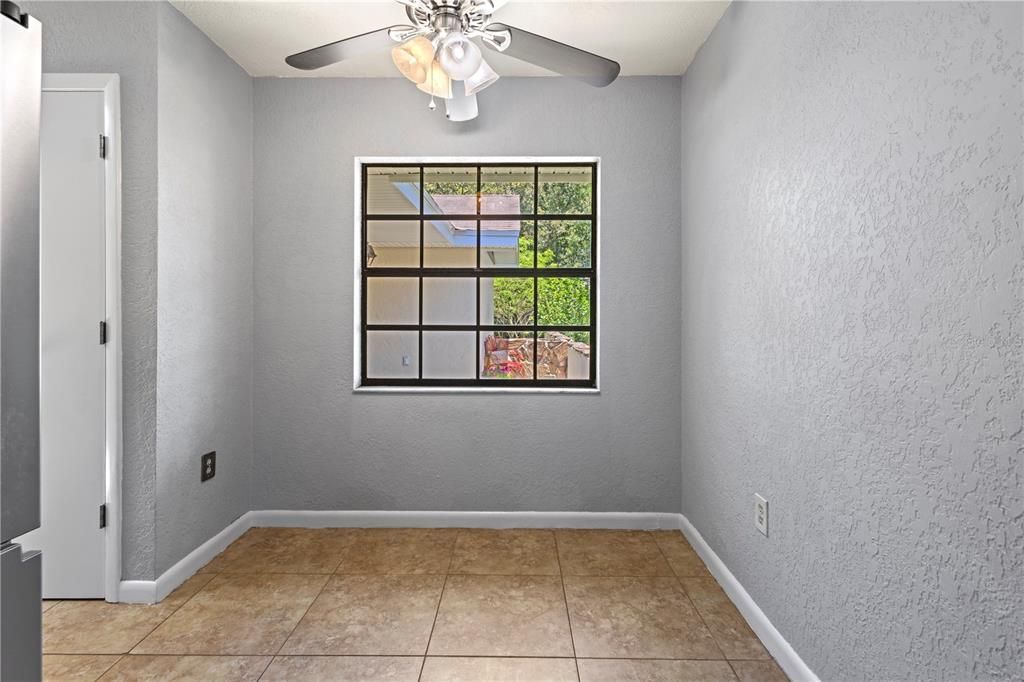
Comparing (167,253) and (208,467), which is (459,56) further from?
(208,467)

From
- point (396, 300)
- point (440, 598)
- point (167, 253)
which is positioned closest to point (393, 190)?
point (396, 300)

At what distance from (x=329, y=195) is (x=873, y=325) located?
8.67ft

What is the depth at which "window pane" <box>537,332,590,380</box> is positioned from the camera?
3.25m

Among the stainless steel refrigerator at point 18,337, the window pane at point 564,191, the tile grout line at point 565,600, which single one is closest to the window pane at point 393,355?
the window pane at point 564,191

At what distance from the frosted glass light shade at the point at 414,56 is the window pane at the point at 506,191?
1.07 m

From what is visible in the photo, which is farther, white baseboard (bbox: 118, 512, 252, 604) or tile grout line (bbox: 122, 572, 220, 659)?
white baseboard (bbox: 118, 512, 252, 604)

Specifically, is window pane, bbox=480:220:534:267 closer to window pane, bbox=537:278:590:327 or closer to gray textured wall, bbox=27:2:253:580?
window pane, bbox=537:278:590:327

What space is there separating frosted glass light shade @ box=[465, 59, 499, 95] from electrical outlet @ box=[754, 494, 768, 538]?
1.86 metres

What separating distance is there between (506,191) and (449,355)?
99 cm

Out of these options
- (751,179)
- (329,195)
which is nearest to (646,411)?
(751,179)

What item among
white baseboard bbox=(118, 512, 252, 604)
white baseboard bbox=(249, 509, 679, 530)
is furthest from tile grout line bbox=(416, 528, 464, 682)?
white baseboard bbox=(118, 512, 252, 604)

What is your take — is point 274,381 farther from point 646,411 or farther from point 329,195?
point 646,411

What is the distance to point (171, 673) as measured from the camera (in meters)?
1.83

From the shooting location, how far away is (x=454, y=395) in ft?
10.3
